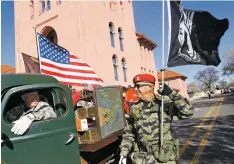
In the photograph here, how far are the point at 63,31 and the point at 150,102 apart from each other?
17688 mm

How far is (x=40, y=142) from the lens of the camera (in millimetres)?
3283

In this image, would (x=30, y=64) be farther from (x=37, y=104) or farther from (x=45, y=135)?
(x=45, y=135)

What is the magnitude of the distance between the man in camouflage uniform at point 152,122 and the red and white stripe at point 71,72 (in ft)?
12.6

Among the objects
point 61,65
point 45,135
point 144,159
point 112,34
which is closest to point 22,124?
point 45,135

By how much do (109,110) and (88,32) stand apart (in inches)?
610

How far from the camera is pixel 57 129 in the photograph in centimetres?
354

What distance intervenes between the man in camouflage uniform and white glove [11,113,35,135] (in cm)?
126

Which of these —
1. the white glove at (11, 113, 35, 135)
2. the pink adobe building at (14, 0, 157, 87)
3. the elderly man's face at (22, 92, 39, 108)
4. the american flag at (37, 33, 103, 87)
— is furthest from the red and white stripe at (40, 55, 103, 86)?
the pink adobe building at (14, 0, 157, 87)

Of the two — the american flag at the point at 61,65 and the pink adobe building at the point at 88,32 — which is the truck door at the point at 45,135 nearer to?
the american flag at the point at 61,65

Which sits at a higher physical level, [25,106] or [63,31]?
[63,31]

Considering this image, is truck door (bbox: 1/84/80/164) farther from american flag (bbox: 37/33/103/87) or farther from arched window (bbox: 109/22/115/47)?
arched window (bbox: 109/22/115/47)

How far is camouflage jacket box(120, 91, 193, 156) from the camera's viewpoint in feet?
9.98

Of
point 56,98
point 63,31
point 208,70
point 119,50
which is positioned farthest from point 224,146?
point 208,70

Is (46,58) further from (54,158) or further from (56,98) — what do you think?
(54,158)
